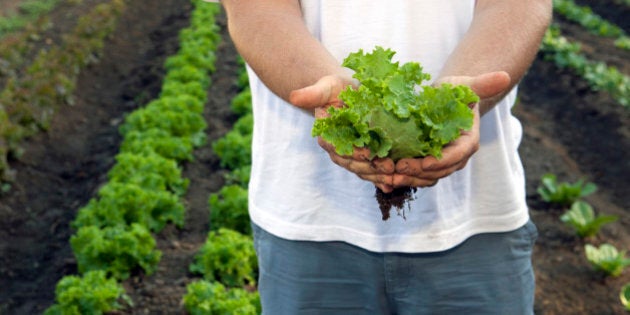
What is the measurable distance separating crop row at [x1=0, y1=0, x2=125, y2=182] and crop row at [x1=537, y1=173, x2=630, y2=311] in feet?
15.1

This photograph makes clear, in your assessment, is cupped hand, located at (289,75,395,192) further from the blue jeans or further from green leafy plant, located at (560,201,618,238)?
green leafy plant, located at (560,201,618,238)

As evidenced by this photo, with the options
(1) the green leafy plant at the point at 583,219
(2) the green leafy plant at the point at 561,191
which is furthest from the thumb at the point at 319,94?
(2) the green leafy plant at the point at 561,191

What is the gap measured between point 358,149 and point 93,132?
24.7ft

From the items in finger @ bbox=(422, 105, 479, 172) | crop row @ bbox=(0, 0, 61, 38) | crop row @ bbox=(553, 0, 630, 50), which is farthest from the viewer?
crop row @ bbox=(0, 0, 61, 38)

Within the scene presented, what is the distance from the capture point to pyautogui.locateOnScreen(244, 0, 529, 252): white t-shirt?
264 cm

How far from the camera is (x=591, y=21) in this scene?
1380 centimetres

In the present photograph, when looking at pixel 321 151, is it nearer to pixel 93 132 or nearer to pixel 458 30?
pixel 458 30

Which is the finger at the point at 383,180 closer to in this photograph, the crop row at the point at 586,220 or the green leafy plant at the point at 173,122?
the crop row at the point at 586,220

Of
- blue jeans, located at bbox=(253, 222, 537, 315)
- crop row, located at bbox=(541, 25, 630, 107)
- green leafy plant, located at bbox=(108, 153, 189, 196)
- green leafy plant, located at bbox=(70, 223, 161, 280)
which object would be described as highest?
blue jeans, located at bbox=(253, 222, 537, 315)

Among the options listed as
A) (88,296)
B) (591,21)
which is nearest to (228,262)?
(88,296)

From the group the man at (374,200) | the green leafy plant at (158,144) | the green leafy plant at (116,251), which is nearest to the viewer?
the man at (374,200)

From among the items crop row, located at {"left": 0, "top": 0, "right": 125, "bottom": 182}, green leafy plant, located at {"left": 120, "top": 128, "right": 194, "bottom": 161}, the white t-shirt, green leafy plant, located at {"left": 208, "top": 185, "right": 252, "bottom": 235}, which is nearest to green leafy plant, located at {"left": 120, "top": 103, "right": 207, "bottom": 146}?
green leafy plant, located at {"left": 120, "top": 128, "right": 194, "bottom": 161}

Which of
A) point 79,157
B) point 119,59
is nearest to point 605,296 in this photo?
point 79,157

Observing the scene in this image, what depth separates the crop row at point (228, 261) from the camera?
513 centimetres
